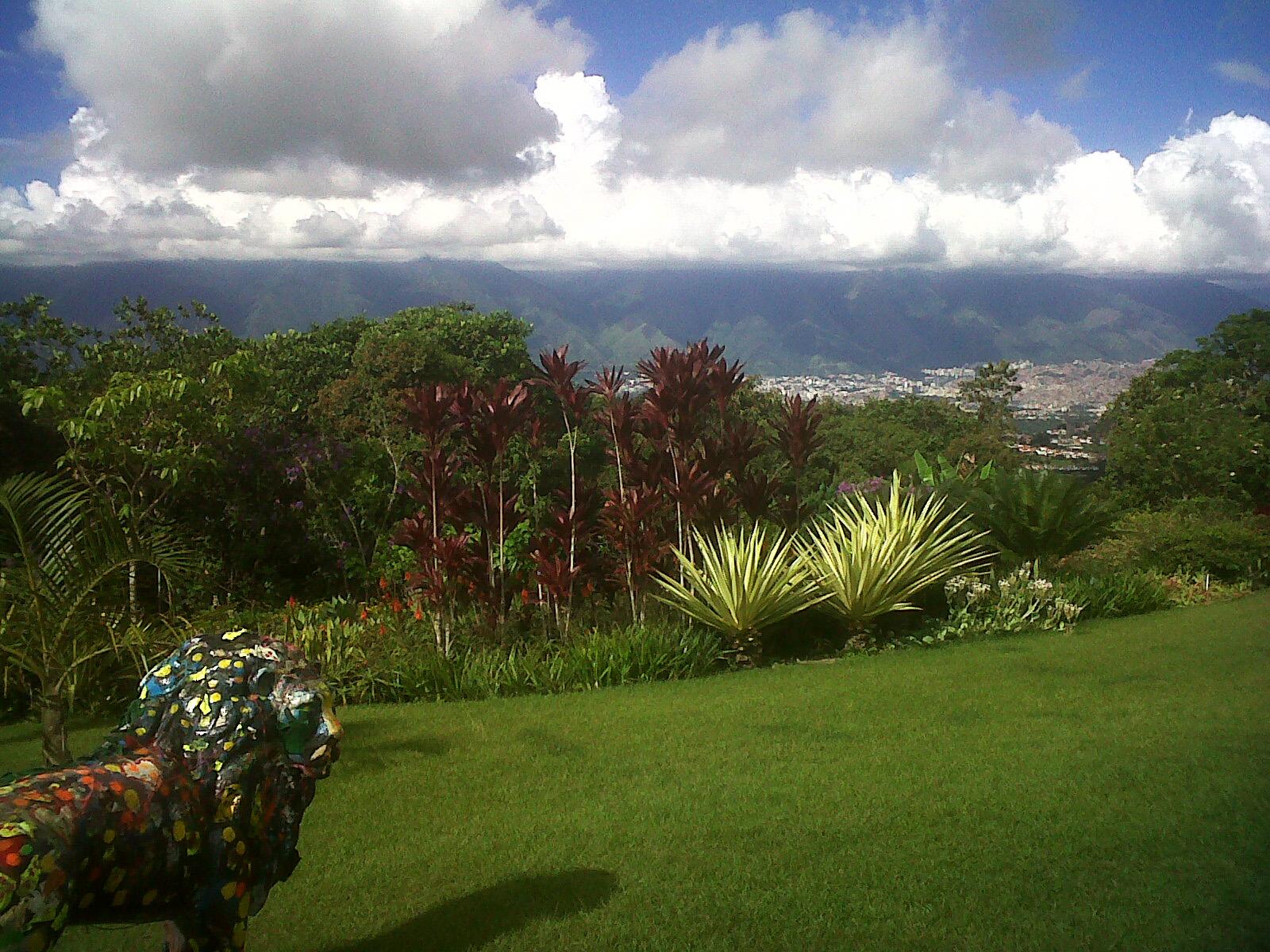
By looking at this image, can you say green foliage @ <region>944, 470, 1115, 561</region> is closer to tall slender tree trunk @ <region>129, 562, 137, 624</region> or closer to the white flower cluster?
the white flower cluster

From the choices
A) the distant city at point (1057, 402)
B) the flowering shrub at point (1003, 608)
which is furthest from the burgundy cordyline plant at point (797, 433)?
the flowering shrub at point (1003, 608)

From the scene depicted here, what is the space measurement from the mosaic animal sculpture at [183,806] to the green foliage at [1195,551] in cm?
1164

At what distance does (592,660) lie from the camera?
7.68 m

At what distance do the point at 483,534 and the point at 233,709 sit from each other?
24.2ft

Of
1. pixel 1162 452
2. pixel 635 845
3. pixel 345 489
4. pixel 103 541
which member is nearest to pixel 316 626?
pixel 345 489

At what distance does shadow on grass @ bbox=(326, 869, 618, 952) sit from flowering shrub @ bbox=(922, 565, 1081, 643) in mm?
6008

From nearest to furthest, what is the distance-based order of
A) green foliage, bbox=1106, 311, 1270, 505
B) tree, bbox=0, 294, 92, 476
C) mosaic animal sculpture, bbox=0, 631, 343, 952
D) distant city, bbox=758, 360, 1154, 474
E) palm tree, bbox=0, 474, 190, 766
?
mosaic animal sculpture, bbox=0, 631, 343, 952 < palm tree, bbox=0, 474, 190, 766 < tree, bbox=0, 294, 92, 476 < green foliage, bbox=1106, 311, 1270, 505 < distant city, bbox=758, 360, 1154, 474

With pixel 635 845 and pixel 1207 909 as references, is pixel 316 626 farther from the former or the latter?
pixel 1207 909

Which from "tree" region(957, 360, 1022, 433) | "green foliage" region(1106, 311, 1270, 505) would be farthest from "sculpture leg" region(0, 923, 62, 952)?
"tree" region(957, 360, 1022, 433)

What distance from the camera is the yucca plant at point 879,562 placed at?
349 inches

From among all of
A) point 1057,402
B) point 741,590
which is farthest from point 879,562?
point 1057,402

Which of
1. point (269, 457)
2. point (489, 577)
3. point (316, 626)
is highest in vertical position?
point (269, 457)

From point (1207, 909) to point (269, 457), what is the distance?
371 inches

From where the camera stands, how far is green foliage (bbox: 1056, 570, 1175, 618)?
10328 mm
